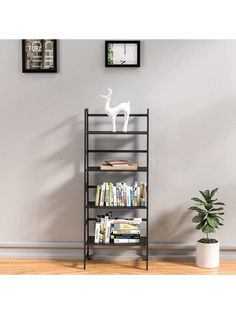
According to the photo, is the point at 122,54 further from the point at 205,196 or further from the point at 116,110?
the point at 205,196

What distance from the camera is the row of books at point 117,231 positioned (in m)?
3.62

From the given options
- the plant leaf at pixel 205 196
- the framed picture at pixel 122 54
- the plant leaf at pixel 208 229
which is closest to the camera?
the plant leaf at pixel 208 229

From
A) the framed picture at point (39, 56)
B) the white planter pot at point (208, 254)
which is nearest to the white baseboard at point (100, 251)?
the white planter pot at point (208, 254)

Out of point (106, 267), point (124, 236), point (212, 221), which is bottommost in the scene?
point (106, 267)

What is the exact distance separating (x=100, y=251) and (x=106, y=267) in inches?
9.2

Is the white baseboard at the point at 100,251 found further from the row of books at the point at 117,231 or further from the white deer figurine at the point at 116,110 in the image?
the white deer figurine at the point at 116,110

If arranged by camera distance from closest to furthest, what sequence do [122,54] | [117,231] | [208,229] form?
1. [208,229]
2. [117,231]
3. [122,54]

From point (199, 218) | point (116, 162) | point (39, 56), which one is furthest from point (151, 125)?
point (39, 56)

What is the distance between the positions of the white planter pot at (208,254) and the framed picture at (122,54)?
151cm

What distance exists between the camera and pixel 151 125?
3.82 meters

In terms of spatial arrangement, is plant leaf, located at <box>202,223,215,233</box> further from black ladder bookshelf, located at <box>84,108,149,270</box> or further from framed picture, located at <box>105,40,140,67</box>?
framed picture, located at <box>105,40,140,67</box>
